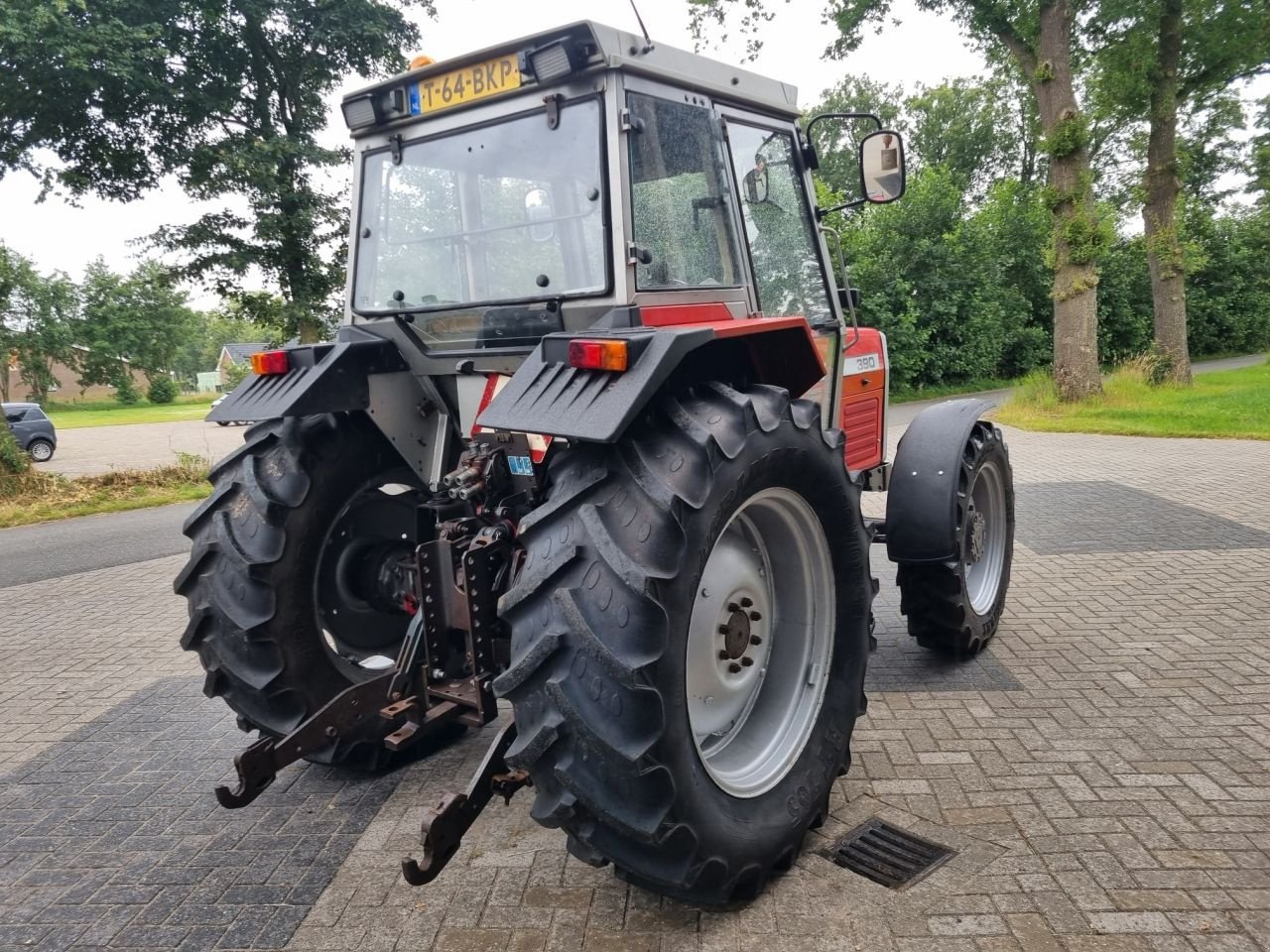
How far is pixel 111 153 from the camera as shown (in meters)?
12.1

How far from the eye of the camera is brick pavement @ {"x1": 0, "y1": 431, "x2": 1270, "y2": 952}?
2465 mm

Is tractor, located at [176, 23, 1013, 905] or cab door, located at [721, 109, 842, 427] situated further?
cab door, located at [721, 109, 842, 427]

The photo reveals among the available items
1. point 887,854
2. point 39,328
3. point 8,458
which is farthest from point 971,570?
point 39,328

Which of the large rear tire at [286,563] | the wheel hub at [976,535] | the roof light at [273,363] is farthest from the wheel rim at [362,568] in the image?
the wheel hub at [976,535]

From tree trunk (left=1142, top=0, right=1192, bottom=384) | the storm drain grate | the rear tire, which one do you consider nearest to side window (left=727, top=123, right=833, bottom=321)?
the rear tire

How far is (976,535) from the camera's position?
14.6ft

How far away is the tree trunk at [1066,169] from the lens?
13.5 metres

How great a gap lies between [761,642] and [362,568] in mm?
1518

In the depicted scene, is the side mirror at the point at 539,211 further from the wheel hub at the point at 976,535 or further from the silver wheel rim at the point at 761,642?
the wheel hub at the point at 976,535

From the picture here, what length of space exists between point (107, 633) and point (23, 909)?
11.2ft

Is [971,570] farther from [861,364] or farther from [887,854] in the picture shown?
[887,854]

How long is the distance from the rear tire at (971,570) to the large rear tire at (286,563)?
239cm

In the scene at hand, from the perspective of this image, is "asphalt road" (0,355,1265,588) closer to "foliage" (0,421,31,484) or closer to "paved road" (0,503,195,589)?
"paved road" (0,503,195,589)

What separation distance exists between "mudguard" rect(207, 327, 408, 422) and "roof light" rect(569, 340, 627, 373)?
3.57 ft
